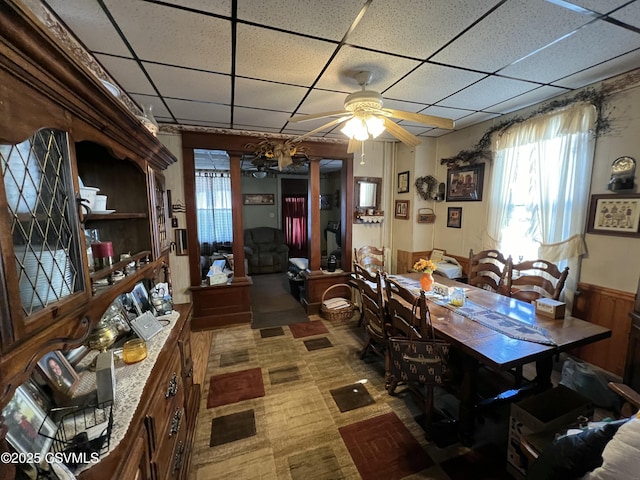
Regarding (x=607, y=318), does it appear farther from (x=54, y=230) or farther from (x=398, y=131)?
(x=54, y=230)

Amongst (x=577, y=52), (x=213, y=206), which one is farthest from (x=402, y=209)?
(x=213, y=206)

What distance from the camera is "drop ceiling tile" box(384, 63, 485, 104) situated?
1.99m

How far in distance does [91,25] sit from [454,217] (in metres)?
3.96

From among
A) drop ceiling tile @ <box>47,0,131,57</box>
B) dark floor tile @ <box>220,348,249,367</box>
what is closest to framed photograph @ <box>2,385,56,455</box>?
drop ceiling tile @ <box>47,0,131,57</box>

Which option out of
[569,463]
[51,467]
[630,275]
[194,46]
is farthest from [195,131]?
[630,275]

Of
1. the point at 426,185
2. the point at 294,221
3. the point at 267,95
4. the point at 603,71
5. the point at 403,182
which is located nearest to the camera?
the point at 603,71

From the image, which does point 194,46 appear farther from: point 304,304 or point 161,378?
point 304,304

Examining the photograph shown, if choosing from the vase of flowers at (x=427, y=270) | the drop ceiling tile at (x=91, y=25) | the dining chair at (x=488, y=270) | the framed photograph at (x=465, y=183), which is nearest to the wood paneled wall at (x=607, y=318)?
the dining chair at (x=488, y=270)

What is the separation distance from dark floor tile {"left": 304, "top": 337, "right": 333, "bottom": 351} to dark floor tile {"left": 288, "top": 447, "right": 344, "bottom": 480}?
1.26 meters

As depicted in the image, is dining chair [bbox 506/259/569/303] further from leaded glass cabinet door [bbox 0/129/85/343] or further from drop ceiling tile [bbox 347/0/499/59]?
leaded glass cabinet door [bbox 0/129/85/343]

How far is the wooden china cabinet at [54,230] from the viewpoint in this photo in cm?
62

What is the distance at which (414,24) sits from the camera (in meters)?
1.46

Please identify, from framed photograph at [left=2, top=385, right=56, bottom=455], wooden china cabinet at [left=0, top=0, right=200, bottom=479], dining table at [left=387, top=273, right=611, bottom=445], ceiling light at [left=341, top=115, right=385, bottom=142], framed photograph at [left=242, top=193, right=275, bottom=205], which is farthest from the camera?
framed photograph at [left=242, top=193, right=275, bottom=205]

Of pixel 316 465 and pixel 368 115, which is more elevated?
pixel 368 115
